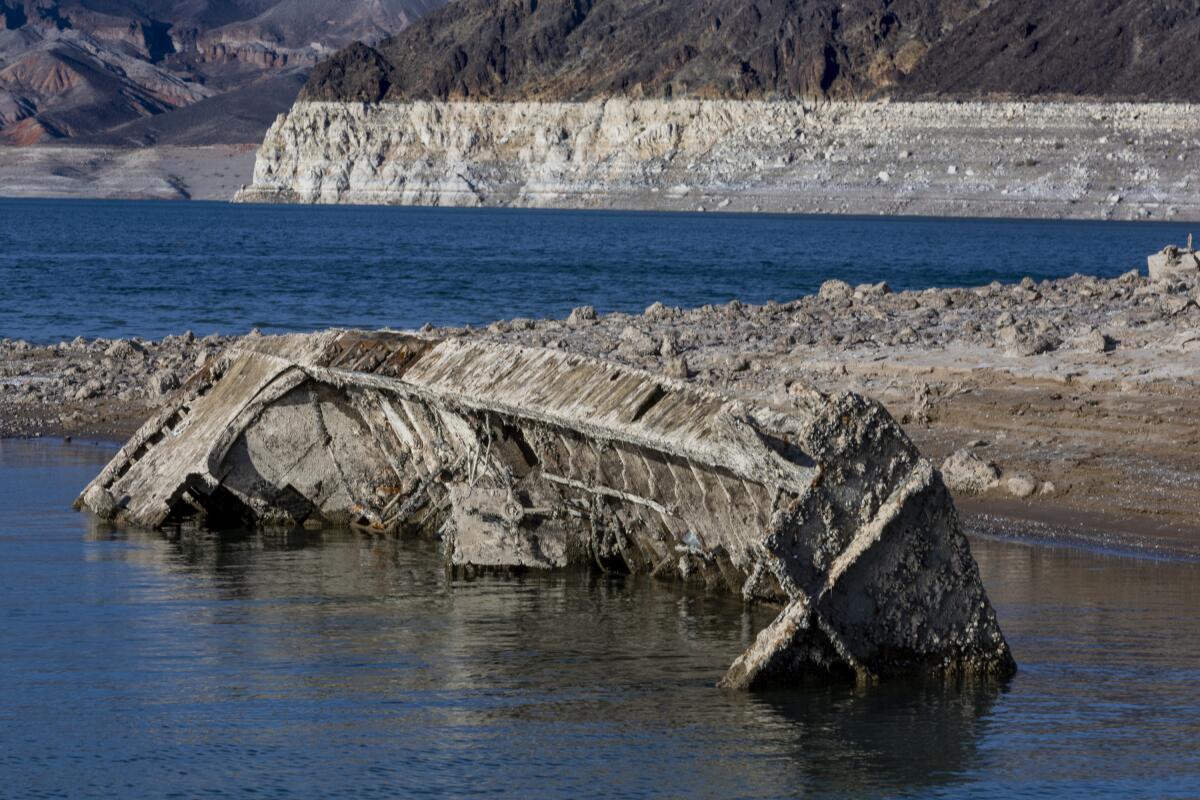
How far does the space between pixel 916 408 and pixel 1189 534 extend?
3.93 metres

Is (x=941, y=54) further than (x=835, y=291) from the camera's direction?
Yes

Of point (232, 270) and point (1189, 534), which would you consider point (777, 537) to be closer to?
point (1189, 534)

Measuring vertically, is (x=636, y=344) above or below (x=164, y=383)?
above

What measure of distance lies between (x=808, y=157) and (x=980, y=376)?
152m

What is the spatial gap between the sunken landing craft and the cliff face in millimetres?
138651

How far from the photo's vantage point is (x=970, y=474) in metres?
13.7

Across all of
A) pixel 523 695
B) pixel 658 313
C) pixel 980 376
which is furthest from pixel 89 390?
pixel 523 695

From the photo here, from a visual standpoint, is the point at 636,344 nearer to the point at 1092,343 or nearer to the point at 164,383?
the point at 164,383

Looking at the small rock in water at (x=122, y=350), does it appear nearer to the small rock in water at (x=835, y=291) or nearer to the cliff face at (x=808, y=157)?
the small rock in water at (x=835, y=291)

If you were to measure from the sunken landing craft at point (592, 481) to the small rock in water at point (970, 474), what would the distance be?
270 centimetres

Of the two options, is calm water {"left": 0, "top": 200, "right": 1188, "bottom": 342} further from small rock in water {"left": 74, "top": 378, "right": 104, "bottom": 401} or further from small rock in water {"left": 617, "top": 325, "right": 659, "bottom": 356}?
small rock in water {"left": 617, "top": 325, "right": 659, "bottom": 356}

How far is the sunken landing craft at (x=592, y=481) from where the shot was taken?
7895 millimetres

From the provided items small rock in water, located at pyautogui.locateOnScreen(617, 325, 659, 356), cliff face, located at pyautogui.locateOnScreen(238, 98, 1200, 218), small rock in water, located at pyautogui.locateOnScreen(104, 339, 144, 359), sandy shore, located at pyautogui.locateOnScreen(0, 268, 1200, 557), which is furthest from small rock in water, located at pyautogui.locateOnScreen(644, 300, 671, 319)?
cliff face, located at pyautogui.locateOnScreen(238, 98, 1200, 218)

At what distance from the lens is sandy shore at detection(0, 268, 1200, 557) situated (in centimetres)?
1316
